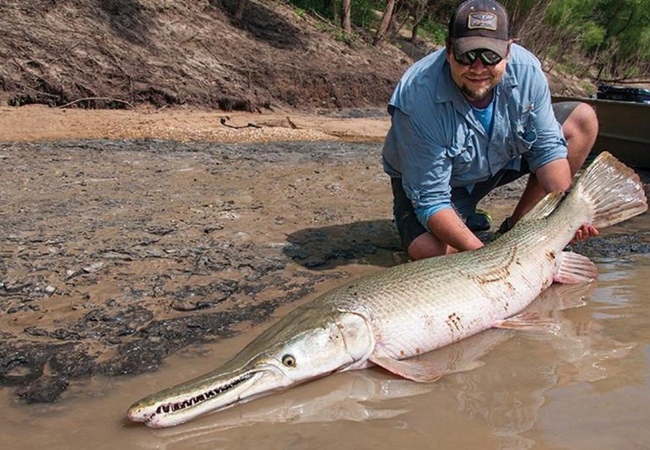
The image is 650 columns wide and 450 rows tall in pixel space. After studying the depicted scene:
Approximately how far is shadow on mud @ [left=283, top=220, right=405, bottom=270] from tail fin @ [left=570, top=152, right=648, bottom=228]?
1321 millimetres

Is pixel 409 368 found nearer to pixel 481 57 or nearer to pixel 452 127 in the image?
pixel 452 127

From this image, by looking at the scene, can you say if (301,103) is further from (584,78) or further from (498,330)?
(584,78)

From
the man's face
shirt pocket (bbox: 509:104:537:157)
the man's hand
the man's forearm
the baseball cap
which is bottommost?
the man's forearm

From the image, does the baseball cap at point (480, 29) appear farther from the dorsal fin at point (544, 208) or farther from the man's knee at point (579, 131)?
the man's knee at point (579, 131)

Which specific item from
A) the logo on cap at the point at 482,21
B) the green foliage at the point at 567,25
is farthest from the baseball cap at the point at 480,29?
the green foliage at the point at 567,25

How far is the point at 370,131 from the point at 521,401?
9.78 m

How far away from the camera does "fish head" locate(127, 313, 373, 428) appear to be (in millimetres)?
2672

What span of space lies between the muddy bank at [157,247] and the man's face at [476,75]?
1345 millimetres

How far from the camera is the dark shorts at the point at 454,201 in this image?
4656mm

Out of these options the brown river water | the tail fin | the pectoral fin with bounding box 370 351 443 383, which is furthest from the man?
the pectoral fin with bounding box 370 351 443 383

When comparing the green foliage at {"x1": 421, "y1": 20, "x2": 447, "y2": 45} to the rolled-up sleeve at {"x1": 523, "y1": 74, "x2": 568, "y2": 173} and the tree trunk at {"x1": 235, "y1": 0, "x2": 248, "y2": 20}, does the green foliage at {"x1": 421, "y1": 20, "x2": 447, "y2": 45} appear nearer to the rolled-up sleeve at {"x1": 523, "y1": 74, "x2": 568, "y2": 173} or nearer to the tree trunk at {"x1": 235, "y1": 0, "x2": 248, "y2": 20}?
the tree trunk at {"x1": 235, "y1": 0, "x2": 248, "y2": 20}

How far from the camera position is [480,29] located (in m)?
3.91

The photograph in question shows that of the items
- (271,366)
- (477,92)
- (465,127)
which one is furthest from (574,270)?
(271,366)

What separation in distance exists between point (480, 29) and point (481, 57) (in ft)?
0.51
